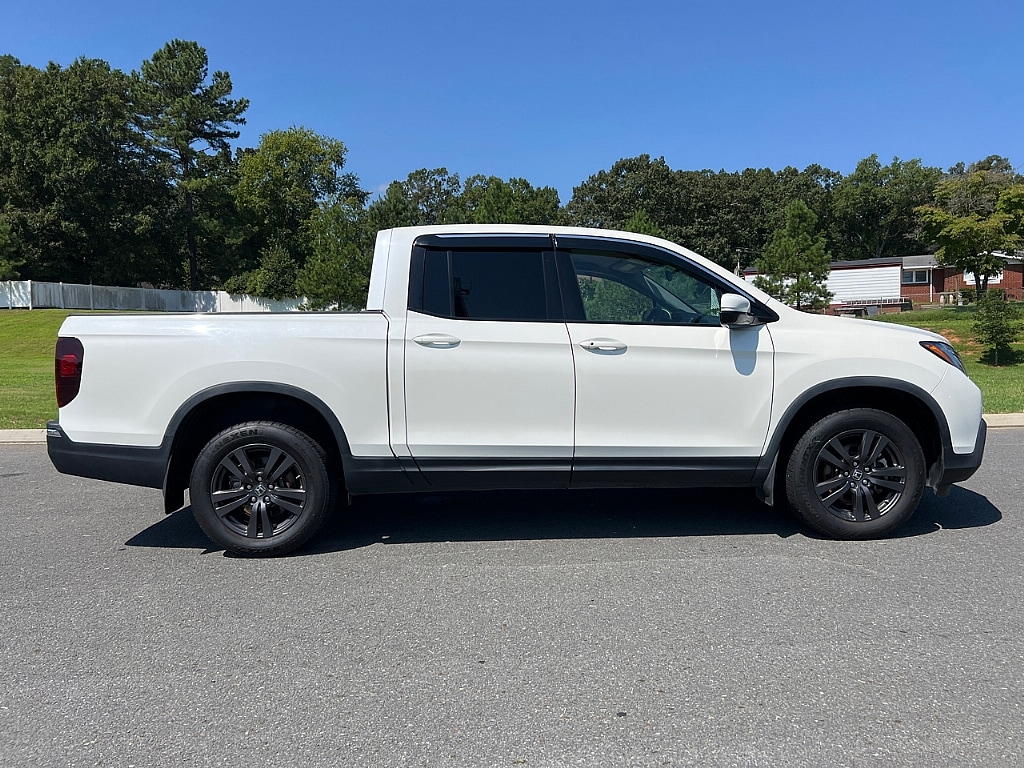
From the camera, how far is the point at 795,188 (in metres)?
81.6

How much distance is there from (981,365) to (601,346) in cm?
1974

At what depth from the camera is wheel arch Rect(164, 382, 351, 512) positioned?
4.32 m

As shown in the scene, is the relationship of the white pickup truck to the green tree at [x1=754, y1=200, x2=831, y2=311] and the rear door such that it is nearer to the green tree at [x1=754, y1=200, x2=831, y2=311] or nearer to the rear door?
the rear door

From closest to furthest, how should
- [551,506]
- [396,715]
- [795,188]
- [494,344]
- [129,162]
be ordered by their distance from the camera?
[396,715] → [494,344] → [551,506] → [129,162] → [795,188]

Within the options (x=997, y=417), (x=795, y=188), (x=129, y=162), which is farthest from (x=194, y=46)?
(x=997, y=417)

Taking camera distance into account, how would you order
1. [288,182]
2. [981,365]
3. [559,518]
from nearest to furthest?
1. [559,518]
2. [981,365]
3. [288,182]

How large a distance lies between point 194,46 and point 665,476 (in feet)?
232

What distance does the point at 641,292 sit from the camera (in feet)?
15.4

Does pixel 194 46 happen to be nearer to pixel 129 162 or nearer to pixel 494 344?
pixel 129 162

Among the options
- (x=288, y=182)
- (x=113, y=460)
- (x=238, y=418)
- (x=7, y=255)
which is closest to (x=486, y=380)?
(x=238, y=418)

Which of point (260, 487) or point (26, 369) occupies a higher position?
point (26, 369)

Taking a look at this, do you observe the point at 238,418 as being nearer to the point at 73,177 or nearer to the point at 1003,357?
the point at 1003,357

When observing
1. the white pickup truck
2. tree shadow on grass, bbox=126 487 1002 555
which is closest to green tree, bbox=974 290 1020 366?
tree shadow on grass, bbox=126 487 1002 555

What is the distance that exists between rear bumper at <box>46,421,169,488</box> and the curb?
5029 millimetres
